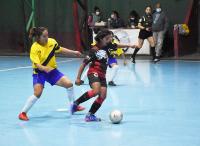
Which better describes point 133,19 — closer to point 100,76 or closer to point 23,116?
point 100,76

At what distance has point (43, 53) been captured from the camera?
9086mm

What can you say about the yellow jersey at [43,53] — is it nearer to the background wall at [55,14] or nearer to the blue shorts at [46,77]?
the blue shorts at [46,77]

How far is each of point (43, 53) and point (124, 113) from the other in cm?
195

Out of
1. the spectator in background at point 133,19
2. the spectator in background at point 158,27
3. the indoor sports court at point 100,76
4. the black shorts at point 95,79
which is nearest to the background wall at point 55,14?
the indoor sports court at point 100,76

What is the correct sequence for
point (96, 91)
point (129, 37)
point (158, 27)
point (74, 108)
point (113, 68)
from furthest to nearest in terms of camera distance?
point (129, 37) < point (158, 27) < point (113, 68) < point (74, 108) < point (96, 91)

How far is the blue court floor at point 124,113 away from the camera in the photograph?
748cm

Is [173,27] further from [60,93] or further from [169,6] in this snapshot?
[60,93]

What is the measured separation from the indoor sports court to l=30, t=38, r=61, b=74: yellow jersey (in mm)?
18

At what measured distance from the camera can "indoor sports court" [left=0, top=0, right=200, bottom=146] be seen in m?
8.05

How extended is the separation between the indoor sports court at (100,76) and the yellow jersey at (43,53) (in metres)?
0.02

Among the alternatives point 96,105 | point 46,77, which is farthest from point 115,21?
point 96,105

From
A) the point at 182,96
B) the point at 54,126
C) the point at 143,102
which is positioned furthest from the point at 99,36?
the point at 182,96

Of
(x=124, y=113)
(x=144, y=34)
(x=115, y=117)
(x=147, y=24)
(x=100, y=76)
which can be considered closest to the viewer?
(x=115, y=117)

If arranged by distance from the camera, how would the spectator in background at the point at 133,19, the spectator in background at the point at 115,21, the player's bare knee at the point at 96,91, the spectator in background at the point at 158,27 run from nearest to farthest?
the player's bare knee at the point at 96,91
the spectator in background at the point at 158,27
the spectator in background at the point at 133,19
the spectator in background at the point at 115,21
